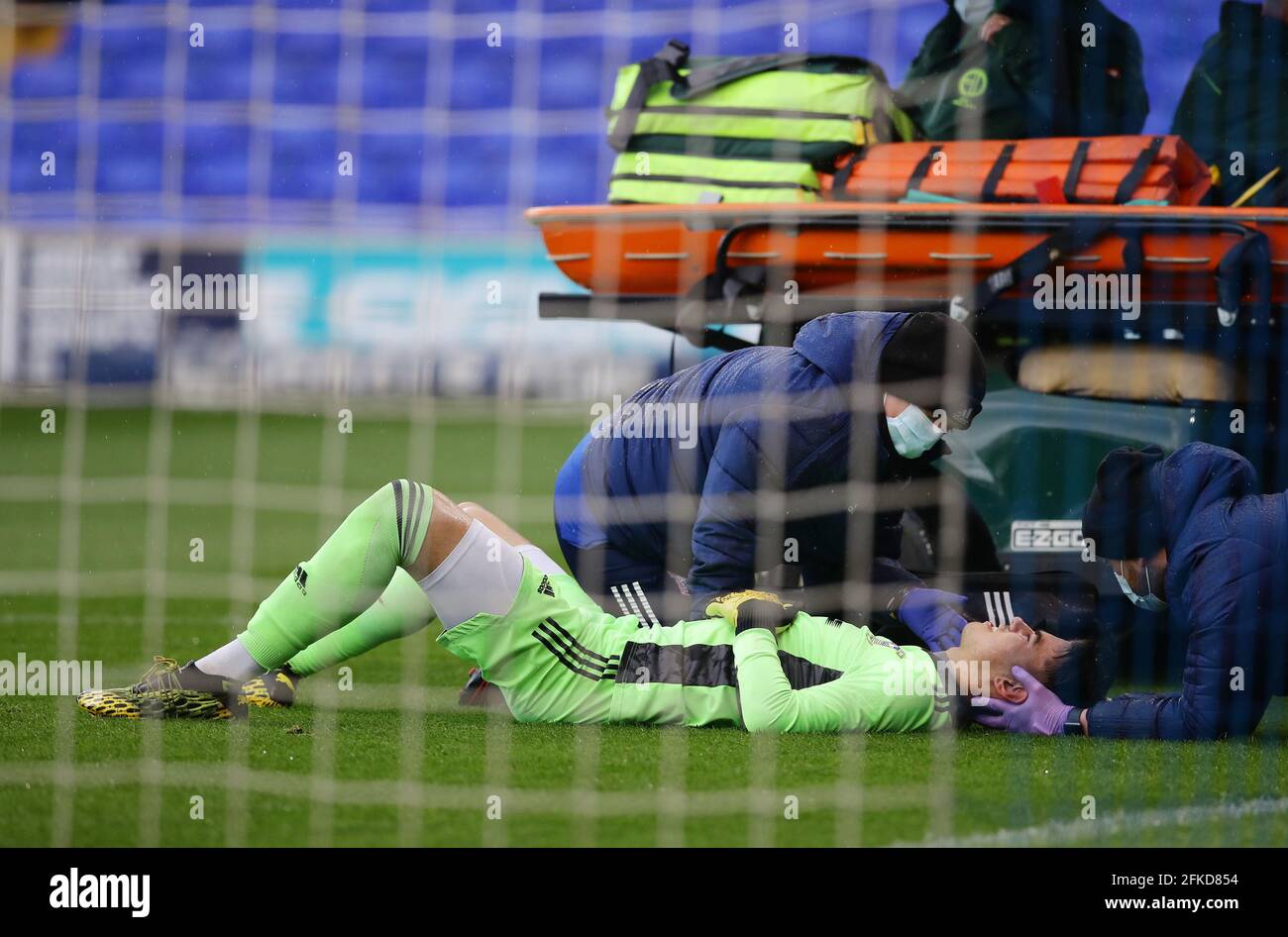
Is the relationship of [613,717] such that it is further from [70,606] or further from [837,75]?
[70,606]

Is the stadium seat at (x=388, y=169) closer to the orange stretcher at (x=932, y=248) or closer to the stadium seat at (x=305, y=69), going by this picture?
the stadium seat at (x=305, y=69)

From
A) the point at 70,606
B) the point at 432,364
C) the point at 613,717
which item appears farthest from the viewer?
the point at 432,364

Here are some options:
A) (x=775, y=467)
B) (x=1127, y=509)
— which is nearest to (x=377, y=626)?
(x=775, y=467)

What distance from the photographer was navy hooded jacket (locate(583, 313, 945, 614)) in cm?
338

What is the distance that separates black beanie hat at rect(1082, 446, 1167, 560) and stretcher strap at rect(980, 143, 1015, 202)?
1030 millimetres

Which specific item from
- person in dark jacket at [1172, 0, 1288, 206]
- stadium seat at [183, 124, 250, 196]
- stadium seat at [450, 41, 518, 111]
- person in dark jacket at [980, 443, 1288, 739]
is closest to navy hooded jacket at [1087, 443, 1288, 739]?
person in dark jacket at [980, 443, 1288, 739]

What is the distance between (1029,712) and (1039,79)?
2.17m

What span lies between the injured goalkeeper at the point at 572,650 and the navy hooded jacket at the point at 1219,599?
9.3 inches

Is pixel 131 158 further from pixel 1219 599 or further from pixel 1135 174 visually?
pixel 1219 599

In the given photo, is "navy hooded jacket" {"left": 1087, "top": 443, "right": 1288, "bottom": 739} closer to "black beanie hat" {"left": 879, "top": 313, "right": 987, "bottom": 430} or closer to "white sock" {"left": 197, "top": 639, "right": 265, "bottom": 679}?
"black beanie hat" {"left": 879, "top": 313, "right": 987, "bottom": 430}

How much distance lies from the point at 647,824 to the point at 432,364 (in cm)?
643

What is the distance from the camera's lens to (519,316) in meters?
9.07

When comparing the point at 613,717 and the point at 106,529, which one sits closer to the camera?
the point at 613,717

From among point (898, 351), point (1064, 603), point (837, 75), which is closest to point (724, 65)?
point (837, 75)
